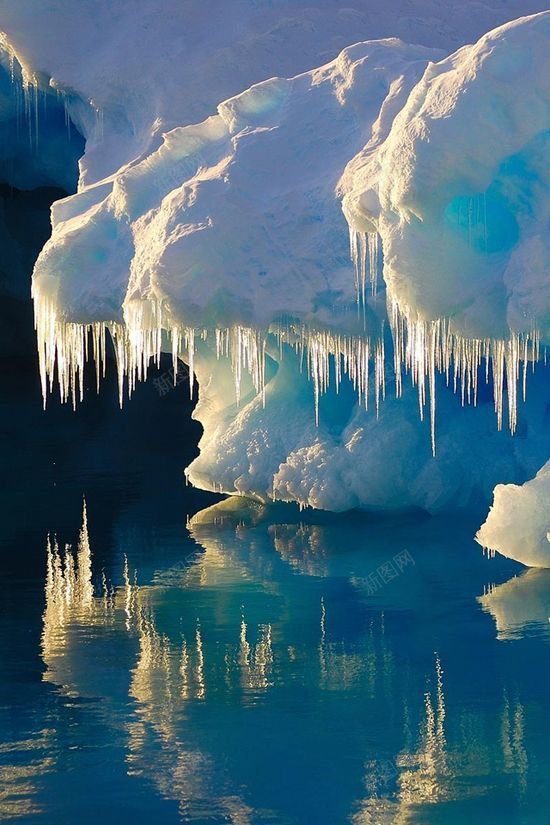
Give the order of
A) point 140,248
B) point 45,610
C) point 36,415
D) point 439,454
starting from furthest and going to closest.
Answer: point 36,415 < point 439,454 < point 140,248 < point 45,610

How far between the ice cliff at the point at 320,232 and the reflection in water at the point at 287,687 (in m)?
1.47

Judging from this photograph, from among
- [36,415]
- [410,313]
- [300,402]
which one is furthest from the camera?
[36,415]

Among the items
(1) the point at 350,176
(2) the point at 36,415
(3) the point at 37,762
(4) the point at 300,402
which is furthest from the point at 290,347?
(2) the point at 36,415

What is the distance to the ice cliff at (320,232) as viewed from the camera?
412 inches

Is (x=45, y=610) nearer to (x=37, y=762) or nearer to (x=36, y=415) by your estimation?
(x=37, y=762)

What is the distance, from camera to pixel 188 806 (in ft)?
23.9

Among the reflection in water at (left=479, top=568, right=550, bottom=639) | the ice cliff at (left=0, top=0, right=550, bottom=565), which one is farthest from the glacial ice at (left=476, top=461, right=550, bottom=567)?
the reflection in water at (left=479, top=568, right=550, bottom=639)

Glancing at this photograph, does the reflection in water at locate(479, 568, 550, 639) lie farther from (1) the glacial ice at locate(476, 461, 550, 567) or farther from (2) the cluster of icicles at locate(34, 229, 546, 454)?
(2) the cluster of icicles at locate(34, 229, 546, 454)

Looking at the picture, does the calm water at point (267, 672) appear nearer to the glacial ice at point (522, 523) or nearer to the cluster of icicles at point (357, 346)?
the glacial ice at point (522, 523)

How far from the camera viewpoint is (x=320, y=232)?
12.5 m

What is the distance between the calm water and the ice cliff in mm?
818

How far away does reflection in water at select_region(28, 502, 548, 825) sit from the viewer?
748 cm

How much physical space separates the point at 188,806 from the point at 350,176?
6475mm

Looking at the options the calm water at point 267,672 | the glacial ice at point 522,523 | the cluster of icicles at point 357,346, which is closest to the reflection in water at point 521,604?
the calm water at point 267,672
